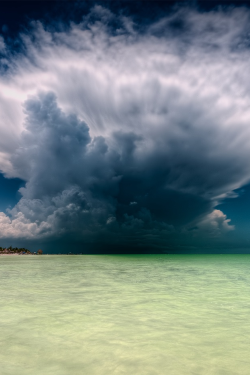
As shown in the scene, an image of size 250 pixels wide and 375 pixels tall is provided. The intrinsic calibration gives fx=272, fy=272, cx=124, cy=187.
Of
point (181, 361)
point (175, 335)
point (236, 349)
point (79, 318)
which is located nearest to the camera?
point (181, 361)

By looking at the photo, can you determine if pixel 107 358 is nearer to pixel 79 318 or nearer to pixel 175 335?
pixel 175 335

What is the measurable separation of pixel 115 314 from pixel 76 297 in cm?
537

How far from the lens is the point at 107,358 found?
718cm

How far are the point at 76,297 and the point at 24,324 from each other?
6.61 m

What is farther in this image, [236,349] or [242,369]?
[236,349]

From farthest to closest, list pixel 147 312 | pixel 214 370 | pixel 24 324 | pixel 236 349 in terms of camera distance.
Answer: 1. pixel 147 312
2. pixel 24 324
3. pixel 236 349
4. pixel 214 370

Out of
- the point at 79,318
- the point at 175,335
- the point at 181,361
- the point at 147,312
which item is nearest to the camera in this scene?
the point at 181,361

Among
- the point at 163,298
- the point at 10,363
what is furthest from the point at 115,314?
the point at 10,363

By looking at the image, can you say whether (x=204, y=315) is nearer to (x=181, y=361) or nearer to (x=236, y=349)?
(x=236, y=349)

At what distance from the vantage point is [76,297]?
16.8 m

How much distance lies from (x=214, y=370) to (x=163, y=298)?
397 inches

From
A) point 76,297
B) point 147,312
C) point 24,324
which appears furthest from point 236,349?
point 76,297

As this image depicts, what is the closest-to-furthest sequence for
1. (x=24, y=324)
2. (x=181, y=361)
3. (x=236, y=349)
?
(x=181, y=361)
(x=236, y=349)
(x=24, y=324)

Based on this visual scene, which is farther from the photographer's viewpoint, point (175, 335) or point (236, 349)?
point (175, 335)
